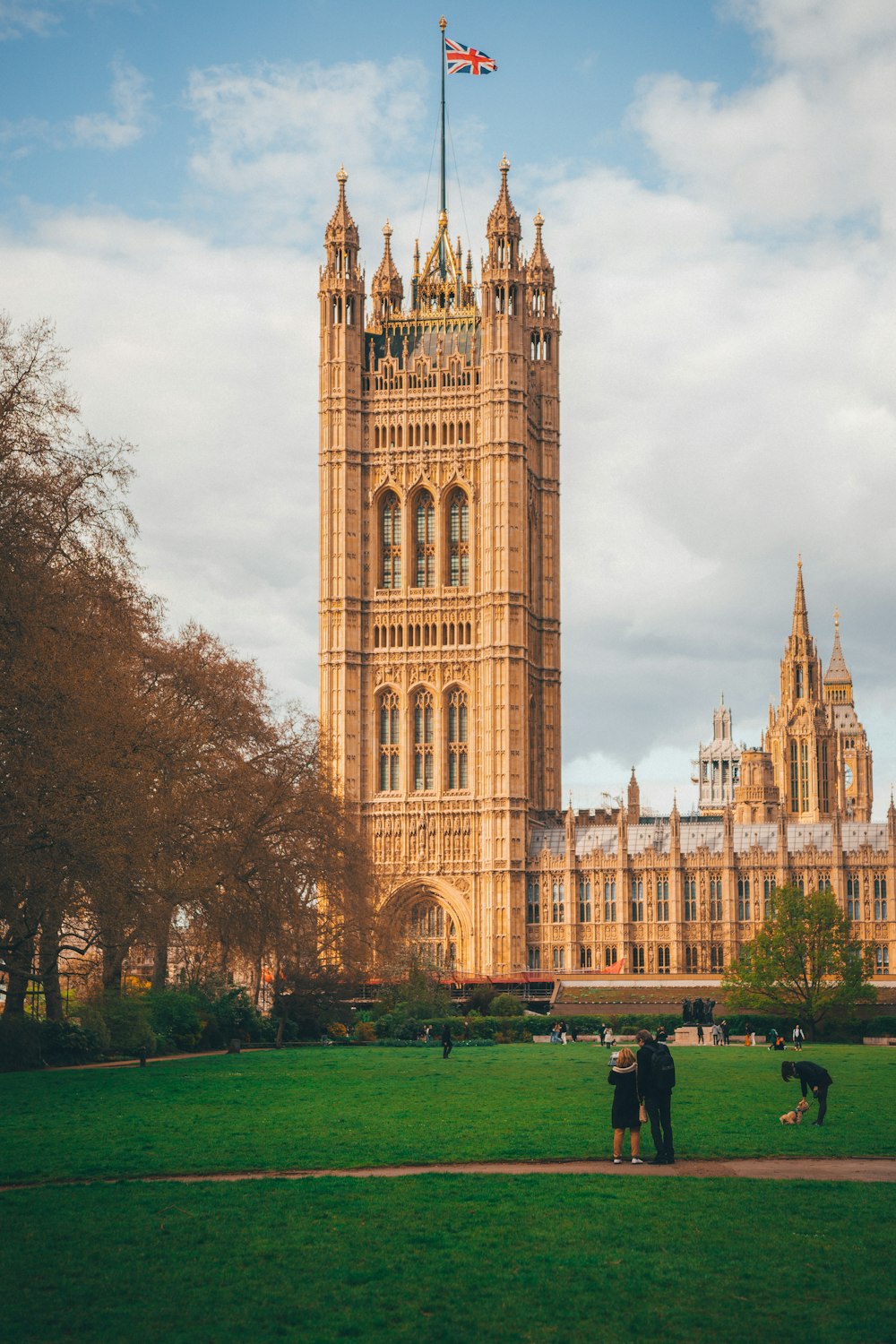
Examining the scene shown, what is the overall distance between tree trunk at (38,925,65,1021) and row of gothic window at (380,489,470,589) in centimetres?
5702

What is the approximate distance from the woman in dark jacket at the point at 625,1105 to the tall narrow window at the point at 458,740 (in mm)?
75607

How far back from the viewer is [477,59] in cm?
9175

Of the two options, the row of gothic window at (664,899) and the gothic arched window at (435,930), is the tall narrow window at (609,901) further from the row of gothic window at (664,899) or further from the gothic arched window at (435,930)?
the gothic arched window at (435,930)

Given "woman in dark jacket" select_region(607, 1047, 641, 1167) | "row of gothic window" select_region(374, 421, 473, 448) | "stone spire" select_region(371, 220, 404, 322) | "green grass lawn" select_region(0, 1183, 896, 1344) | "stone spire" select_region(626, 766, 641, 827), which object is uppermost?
"stone spire" select_region(371, 220, 404, 322)

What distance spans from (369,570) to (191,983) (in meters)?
47.7

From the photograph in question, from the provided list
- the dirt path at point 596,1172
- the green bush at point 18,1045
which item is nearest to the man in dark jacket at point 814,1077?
the dirt path at point 596,1172

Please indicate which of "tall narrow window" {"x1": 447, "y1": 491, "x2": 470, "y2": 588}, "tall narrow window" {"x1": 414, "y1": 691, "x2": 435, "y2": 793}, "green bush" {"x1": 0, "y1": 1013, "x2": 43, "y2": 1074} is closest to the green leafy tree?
"tall narrow window" {"x1": 414, "y1": 691, "x2": 435, "y2": 793}

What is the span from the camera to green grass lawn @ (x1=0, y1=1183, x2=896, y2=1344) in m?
12.9

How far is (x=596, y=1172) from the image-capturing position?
19625 mm

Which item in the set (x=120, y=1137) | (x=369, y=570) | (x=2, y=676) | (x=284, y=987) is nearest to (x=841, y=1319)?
(x=120, y=1137)

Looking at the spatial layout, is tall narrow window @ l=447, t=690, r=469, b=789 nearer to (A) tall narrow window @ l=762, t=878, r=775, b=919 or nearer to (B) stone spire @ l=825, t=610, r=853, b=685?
(A) tall narrow window @ l=762, t=878, r=775, b=919

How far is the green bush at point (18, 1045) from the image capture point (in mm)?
38188

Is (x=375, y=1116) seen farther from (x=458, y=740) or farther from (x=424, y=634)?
(x=424, y=634)

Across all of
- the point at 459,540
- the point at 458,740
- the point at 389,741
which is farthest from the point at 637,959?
the point at 459,540
